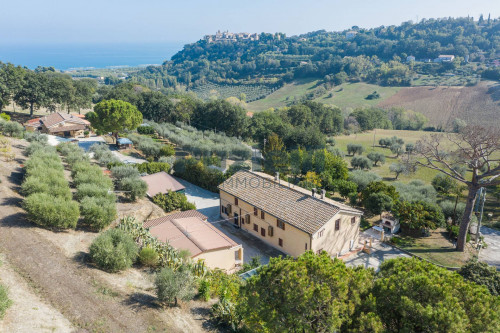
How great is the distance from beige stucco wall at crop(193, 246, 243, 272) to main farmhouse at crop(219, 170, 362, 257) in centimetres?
478

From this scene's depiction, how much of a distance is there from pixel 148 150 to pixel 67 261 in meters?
35.0

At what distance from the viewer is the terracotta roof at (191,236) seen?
21203 mm

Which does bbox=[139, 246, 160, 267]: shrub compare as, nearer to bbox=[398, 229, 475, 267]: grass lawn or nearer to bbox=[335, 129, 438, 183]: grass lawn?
bbox=[398, 229, 475, 267]: grass lawn

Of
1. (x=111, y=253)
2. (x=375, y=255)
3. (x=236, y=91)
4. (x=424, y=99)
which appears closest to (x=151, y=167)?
(x=111, y=253)

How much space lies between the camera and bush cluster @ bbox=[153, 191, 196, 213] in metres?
31.1

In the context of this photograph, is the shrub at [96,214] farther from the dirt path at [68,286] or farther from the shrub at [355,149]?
the shrub at [355,149]

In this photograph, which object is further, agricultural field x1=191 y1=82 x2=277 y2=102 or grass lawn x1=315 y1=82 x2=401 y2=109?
agricultural field x1=191 y1=82 x2=277 y2=102

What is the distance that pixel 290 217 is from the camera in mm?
25609

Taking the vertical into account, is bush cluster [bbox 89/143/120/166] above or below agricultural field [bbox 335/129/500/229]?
above

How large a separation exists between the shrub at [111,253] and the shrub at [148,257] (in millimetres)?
484

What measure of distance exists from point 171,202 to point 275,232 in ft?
34.9

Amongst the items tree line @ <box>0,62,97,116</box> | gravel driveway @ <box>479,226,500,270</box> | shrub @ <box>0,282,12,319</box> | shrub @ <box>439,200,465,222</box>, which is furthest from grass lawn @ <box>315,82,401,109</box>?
shrub @ <box>0,282,12,319</box>

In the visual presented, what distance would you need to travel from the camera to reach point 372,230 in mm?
29703

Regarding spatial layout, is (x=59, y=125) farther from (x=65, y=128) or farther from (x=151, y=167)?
(x=151, y=167)
